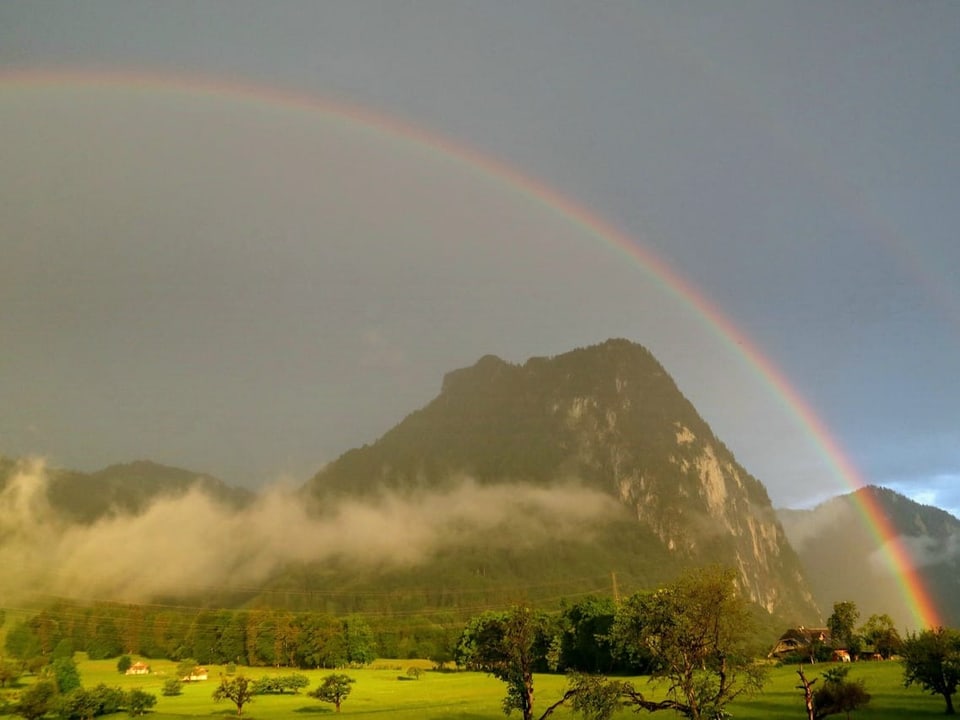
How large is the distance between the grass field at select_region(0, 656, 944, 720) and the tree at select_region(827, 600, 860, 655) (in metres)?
32.5

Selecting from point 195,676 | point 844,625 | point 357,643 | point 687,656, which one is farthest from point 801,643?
point 195,676

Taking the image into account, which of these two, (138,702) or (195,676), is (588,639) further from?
(138,702)

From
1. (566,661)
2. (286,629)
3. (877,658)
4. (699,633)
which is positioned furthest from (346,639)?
(699,633)

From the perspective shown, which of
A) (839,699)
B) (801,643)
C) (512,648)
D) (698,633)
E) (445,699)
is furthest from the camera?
(801,643)

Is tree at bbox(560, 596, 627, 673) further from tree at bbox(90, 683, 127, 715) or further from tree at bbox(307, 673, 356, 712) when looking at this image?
tree at bbox(90, 683, 127, 715)

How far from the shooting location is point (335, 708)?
99.3 meters

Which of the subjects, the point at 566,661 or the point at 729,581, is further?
the point at 566,661

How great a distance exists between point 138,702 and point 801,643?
137389mm

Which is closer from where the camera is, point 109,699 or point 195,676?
point 109,699

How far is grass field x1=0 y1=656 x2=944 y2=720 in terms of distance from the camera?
67.1 m

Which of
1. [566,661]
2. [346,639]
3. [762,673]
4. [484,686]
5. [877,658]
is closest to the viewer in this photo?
[762,673]

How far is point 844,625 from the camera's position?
145250 mm

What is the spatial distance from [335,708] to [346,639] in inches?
3826

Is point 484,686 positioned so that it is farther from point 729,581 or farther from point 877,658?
point 729,581
